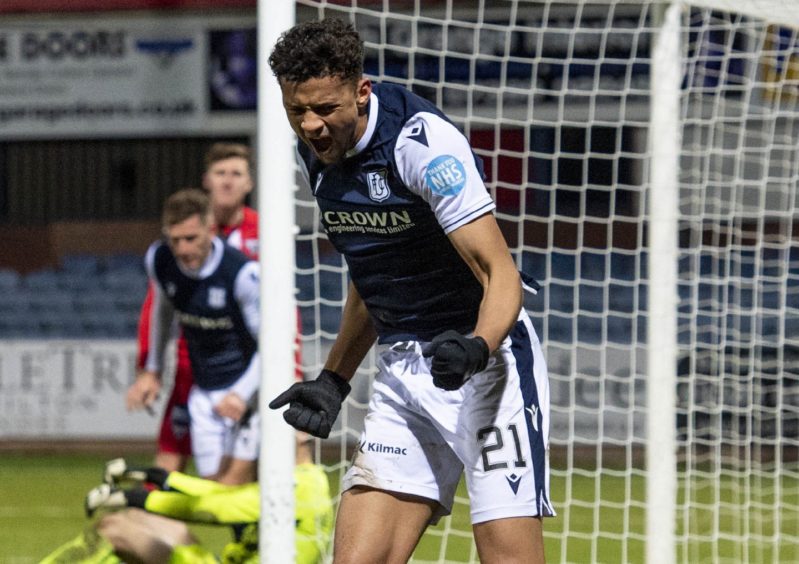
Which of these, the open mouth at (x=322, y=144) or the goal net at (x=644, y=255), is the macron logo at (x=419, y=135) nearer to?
the open mouth at (x=322, y=144)

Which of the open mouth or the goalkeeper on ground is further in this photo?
the goalkeeper on ground

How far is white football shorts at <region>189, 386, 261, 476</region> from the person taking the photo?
238 inches

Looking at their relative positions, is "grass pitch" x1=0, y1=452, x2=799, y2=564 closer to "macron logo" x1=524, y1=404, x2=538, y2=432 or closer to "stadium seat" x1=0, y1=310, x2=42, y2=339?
"macron logo" x1=524, y1=404, x2=538, y2=432

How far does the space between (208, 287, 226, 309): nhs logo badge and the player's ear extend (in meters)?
3.02

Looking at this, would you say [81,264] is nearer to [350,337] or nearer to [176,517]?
[176,517]

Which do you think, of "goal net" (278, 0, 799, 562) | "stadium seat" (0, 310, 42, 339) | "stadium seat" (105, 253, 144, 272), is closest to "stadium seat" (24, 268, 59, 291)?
"stadium seat" (0, 310, 42, 339)

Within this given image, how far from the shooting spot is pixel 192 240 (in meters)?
5.98

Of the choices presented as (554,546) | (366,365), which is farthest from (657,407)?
(366,365)

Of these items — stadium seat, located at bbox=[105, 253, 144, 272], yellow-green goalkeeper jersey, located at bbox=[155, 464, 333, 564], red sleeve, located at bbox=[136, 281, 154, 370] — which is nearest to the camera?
yellow-green goalkeeper jersey, located at bbox=[155, 464, 333, 564]

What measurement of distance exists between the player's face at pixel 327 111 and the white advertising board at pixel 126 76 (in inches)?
389

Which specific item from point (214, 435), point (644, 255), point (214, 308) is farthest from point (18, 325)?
point (214, 308)

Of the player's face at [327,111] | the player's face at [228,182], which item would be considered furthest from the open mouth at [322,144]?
the player's face at [228,182]

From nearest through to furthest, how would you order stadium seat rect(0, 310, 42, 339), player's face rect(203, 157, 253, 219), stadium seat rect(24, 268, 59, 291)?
1. player's face rect(203, 157, 253, 219)
2. stadium seat rect(0, 310, 42, 339)
3. stadium seat rect(24, 268, 59, 291)

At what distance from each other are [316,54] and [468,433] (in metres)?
0.91
